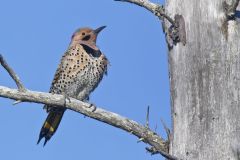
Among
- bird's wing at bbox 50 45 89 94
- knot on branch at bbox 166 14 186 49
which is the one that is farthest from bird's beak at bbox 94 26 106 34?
knot on branch at bbox 166 14 186 49

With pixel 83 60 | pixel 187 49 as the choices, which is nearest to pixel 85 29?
pixel 83 60

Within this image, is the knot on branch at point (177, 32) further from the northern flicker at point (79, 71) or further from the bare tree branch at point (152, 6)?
the northern flicker at point (79, 71)

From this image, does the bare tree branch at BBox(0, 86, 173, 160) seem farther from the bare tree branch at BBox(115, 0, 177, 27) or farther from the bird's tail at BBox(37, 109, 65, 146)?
the bird's tail at BBox(37, 109, 65, 146)

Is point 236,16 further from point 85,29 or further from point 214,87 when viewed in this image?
point 85,29

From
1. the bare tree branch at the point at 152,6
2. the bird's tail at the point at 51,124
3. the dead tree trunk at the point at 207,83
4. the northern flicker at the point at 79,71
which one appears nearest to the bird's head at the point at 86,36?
the northern flicker at the point at 79,71

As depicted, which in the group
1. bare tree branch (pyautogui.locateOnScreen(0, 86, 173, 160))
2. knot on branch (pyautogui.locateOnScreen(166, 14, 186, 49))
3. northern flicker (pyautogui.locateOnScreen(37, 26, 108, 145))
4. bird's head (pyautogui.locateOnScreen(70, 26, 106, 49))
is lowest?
bare tree branch (pyautogui.locateOnScreen(0, 86, 173, 160))

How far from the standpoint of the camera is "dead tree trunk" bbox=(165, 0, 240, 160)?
110 inches

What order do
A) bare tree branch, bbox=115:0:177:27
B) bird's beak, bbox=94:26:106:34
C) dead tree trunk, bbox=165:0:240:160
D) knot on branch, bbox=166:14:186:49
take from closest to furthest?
dead tree trunk, bbox=165:0:240:160, knot on branch, bbox=166:14:186:49, bare tree branch, bbox=115:0:177:27, bird's beak, bbox=94:26:106:34

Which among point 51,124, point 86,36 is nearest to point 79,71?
point 86,36

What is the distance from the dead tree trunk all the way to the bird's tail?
182 cm

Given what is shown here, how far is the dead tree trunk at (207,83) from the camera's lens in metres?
2.80

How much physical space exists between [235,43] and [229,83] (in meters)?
0.23

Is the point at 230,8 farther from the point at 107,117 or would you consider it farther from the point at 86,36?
the point at 86,36

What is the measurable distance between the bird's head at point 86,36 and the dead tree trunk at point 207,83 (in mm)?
2857
